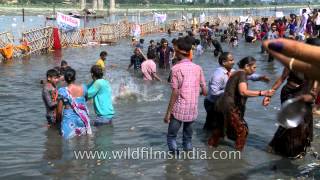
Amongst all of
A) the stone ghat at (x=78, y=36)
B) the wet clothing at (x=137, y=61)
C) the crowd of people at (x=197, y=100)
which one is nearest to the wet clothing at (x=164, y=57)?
the wet clothing at (x=137, y=61)

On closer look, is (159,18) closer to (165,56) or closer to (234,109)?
(165,56)

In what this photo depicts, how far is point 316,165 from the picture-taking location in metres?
7.01

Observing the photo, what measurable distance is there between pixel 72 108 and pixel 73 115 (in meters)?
0.15

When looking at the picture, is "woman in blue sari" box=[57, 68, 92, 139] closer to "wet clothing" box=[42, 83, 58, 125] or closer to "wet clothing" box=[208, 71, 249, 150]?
"wet clothing" box=[42, 83, 58, 125]

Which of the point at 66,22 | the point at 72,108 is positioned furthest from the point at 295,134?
the point at 66,22

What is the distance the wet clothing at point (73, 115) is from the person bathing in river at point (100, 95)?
0.20 m

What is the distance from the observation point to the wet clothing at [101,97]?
835 cm

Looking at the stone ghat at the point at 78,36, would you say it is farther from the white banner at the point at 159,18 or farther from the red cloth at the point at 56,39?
the white banner at the point at 159,18

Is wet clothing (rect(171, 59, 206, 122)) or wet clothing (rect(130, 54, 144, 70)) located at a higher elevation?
wet clothing (rect(171, 59, 206, 122))

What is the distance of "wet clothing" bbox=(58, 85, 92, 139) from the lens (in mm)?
7938

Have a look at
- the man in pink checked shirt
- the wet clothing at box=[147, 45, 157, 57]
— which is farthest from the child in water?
the wet clothing at box=[147, 45, 157, 57]

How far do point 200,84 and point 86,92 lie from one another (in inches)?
90.4

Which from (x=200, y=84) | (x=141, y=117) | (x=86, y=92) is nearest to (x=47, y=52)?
(x=141, y=117)

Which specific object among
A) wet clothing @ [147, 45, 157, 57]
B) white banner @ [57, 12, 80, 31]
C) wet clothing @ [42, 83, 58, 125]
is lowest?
wet clothing @ [42, 83, 58, 125]
